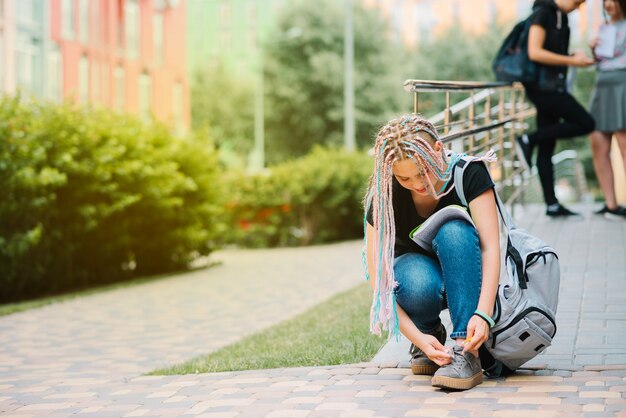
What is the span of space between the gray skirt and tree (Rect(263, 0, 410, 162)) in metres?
35.4

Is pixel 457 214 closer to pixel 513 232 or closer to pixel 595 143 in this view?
pixel 513 232

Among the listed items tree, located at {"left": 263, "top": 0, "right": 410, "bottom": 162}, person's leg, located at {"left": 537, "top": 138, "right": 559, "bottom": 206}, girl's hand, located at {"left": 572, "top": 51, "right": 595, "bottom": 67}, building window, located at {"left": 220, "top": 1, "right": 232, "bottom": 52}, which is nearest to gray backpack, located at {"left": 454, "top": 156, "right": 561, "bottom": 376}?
girl's hand, located at {"left": 572, "top": 51, "right": 595, "bottom": 67}

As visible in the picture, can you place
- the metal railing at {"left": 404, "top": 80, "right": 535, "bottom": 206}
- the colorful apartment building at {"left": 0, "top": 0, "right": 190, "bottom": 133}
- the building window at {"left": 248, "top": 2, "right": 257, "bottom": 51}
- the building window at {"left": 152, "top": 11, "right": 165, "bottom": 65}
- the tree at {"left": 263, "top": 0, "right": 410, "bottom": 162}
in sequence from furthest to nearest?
the building window at {"left": 248, "top": 2, "right": 257, "bottom": 51} → the tree at {"left": 263, "top": 0, "right": 410, "bottom": 162} → the building window at {"left": 152, "top": 11, "right": 165, "bottom": 65} → the colorful apartment building at {"left": 0, "top": 0, "right": 190, "bottom": 133} → the metal railing at {"left": 404, "top": 80, "right": 535, "bottom": 206}

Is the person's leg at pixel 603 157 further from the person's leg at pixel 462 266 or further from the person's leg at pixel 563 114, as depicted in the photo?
the person's leg at pixel 462 266

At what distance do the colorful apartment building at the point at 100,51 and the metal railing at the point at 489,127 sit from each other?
17.2m

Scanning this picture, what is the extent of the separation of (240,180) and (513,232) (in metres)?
17.3

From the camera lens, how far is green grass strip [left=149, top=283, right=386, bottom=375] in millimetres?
5949

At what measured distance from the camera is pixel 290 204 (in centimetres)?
2197

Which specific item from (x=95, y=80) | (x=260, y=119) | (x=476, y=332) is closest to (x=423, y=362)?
(x=476, y=332)

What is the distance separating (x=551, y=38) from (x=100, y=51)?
30.3 meters

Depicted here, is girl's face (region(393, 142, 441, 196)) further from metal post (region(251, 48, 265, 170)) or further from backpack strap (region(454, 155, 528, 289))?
metal post (region(251, 48, 265, 170))

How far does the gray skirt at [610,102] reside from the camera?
368 inches

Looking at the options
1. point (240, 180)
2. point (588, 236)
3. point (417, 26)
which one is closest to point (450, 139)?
point (588, 236)

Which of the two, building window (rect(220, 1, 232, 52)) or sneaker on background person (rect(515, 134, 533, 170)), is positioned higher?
building window (rect(220, 1, 232, 52))
